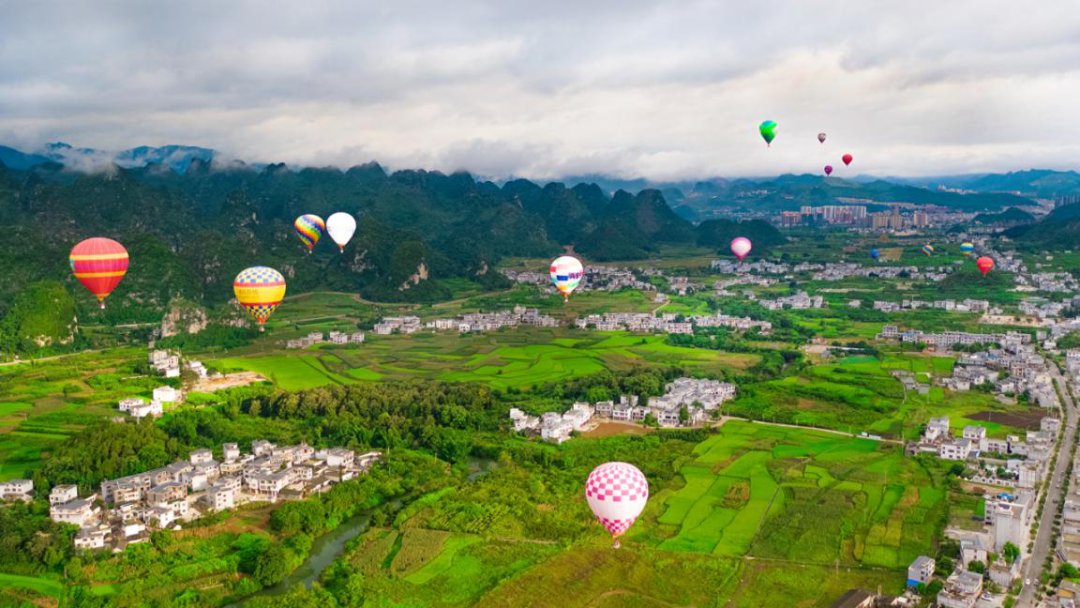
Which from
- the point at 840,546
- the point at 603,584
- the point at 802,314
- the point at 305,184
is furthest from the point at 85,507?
the point at 305,184

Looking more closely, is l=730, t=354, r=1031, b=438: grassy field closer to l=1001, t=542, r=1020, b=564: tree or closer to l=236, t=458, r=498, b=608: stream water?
l=1001, t=542, r=1020, b=564: tree

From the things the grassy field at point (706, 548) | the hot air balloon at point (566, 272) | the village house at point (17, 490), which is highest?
the hot air balloon at point (566, 272)

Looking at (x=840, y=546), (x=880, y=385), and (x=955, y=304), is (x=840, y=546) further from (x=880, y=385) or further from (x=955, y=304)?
(x=955, y=304)

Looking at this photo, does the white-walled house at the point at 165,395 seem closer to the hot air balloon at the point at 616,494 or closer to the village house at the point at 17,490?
the village house at the point at 17,490

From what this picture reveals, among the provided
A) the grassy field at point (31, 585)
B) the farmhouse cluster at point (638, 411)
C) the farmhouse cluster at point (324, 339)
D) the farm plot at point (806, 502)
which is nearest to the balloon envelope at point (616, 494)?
the farm plot at point (806, 502)

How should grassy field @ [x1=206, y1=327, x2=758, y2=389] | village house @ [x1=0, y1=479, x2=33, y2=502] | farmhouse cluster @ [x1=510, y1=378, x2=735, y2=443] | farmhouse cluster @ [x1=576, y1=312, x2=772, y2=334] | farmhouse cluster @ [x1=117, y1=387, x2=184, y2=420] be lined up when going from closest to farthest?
village house @ [x1=0, y1=479, x2=33, y2=502], farmhouse cluster @ [x1=510, y1=378, x2=735, y2=443], farmhouse cluster @ [x1=117, y1=387, x2=184, y2=420], grassy field @ [x1=206, y1=327, x2=758, y2=389], farmhouse cluster @ [x1=576, y1=312, x2=772, y2=334]

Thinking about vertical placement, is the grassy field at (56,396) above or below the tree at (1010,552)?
above

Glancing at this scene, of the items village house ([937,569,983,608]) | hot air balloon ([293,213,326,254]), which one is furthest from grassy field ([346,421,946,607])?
hot air balloon ([293,213,326,254])
